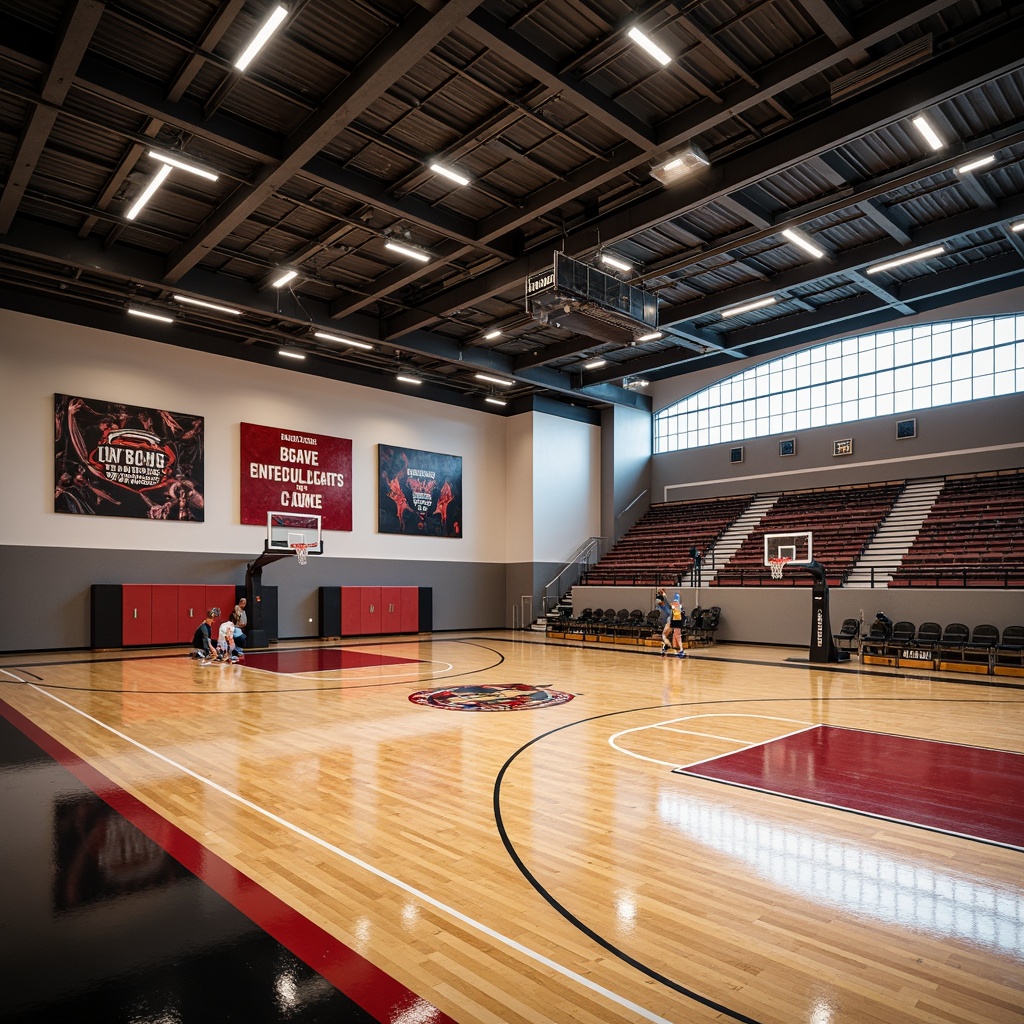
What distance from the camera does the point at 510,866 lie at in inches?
172

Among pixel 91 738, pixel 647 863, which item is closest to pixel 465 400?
pixel 91 738

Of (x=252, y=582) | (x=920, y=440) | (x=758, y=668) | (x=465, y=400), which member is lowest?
(x=758, y=668)

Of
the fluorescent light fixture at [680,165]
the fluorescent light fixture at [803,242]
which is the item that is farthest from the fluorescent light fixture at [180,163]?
the fluorescent light fixture at [803,242]

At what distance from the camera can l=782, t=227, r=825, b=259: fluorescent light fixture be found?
13.5 m

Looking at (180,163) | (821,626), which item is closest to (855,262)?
(821,626)

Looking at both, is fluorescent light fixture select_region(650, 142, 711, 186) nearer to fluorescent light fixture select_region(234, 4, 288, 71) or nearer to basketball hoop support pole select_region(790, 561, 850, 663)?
fluorescent light fixture select_region(234, 4, 288, 71)

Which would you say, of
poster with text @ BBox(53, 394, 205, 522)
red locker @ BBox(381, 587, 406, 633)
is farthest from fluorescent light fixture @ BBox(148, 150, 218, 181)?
red locker @ BBox(381, 587, 406, 633)

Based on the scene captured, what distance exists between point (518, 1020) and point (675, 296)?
662 inches

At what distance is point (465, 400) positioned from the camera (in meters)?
24.7

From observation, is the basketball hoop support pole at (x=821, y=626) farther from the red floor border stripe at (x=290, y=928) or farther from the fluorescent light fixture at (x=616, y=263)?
the red floor border stripe at (x=290, y=928)

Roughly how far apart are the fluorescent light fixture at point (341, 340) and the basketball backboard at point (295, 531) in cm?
478

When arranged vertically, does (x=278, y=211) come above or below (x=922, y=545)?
above

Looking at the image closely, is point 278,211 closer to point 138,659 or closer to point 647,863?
point 138,659

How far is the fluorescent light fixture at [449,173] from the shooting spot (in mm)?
11406
